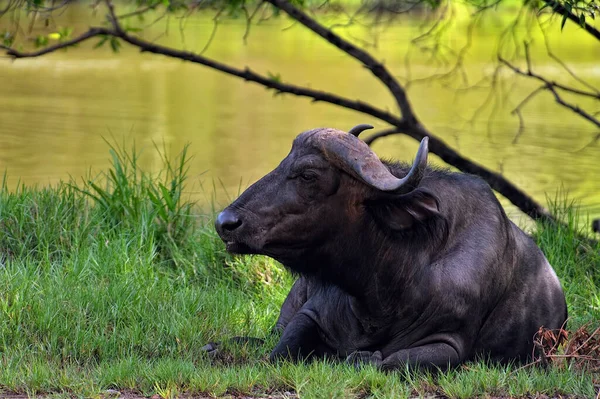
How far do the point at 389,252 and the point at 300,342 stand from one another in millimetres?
740

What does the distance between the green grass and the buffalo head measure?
64 centimetres

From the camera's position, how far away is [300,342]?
5.63m

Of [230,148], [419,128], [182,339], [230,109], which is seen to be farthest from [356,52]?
[230,109]

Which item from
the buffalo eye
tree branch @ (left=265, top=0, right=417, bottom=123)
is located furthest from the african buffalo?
tree branch @ (left=265, top=0, right=417, bottom=123)

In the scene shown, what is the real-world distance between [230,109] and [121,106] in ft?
6.00

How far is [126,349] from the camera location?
562 cm

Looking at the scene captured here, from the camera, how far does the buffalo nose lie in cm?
506

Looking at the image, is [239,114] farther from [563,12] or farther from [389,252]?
[389,252]

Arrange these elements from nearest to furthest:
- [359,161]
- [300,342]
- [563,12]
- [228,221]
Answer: [228,221] → [359,161] → [300,342] → [563,12]

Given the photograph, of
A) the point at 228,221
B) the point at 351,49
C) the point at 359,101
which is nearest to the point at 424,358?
the point at 228,221

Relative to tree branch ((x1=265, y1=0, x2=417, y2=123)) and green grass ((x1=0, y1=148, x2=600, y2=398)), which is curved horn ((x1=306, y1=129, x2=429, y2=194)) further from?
tree branch ((x1=265, y1=0, x2=417, y2=123))

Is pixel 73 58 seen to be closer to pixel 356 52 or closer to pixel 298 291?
pixel 356 52

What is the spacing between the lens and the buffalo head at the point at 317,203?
511cm

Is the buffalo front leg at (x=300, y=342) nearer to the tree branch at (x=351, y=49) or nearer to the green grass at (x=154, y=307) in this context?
the green grass at (x=154, y=307)
